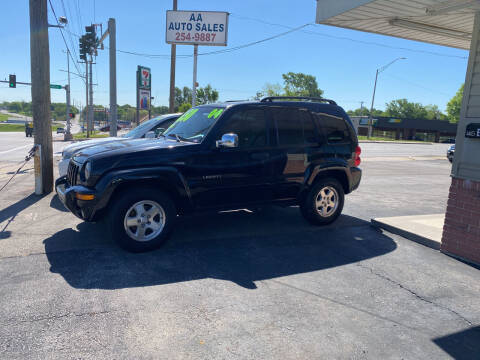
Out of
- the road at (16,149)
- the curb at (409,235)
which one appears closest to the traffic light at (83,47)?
the road at (16,149)

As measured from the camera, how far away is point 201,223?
6.16 meters

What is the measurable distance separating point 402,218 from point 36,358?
602cm

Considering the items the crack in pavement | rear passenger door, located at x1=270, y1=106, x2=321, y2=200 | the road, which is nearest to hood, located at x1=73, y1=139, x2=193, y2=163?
rear passenger door, located at x1=270, y1=106, x2=321, y2=200

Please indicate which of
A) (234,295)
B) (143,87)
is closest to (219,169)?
(234,295)

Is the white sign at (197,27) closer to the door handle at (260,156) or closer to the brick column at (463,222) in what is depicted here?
the door handle at (260,156)

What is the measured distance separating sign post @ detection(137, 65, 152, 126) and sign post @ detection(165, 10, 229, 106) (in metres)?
3.54

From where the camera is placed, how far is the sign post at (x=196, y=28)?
21.5 m

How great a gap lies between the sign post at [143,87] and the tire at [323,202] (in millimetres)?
13634

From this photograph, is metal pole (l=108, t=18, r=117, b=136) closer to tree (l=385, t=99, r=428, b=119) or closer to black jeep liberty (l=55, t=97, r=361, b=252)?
black jeep liberty (l=55, t=97, r=361, b=252)

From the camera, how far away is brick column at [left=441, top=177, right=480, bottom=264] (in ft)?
15.7

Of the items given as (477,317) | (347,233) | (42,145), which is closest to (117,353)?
(477,317)

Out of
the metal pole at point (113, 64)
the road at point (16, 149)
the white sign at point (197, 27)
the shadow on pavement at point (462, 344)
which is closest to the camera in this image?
the shadow on pavement at point (462, 344)

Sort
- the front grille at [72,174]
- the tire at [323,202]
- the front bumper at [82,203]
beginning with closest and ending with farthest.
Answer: the front bumper at [82,203], the front grille at [72,174], the tire at [323,202]

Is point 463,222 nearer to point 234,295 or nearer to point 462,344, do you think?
point 462,344
